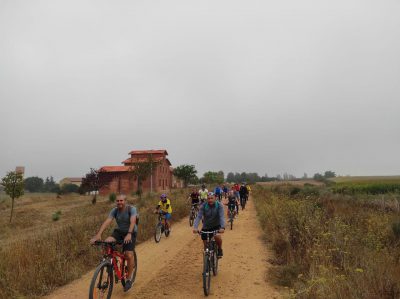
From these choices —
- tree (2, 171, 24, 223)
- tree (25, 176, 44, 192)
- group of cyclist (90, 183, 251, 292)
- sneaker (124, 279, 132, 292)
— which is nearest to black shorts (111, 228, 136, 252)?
group of cyclist (90, 183, 251, 292)

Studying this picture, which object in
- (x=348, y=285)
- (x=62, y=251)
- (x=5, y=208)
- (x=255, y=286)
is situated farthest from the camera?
(x=5, y=208)

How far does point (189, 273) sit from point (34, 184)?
498ft

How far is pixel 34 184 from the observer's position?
465 feet

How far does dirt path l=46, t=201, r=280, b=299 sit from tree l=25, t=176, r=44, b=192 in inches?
5766

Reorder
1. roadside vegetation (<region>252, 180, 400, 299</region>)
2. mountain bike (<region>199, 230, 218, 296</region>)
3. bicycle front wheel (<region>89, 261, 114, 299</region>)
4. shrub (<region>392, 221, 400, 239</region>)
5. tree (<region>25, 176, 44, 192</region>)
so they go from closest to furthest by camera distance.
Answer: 1. roadside vegetation (<region>252, 180, 400, 299</region>)
2. bicycle front wheel (<region>89, 261, 114, 299</region>)
3. mountain bike (<region>199, 230, 218, 296</region>)
4. shrub (<region>392, 221, 400, 239</region>)
5. tree (<region>25, 176, 44, 192</region>)

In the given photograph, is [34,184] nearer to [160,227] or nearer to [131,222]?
[160,227]

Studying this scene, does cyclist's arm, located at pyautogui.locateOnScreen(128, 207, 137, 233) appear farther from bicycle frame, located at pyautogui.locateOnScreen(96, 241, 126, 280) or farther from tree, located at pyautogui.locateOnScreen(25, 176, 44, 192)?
tree, located at pyautogui.locateOnScreen(25, 176, 44, 192)

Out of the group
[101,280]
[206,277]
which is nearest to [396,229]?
[206,277]

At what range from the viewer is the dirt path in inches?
280

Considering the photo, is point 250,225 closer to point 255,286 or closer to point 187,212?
point 187,212

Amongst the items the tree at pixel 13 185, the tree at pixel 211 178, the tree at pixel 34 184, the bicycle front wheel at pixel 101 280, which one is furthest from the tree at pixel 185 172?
the tree at pixel 34 184

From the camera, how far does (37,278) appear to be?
300 inches

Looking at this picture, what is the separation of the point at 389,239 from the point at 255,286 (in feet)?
16.0

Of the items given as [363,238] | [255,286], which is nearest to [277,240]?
[363,238]
